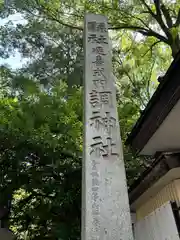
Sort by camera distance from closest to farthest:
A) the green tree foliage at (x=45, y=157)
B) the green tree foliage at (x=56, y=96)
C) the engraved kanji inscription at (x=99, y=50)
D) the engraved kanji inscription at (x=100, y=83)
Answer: the engraved kanji inscription at (x=100, y=83) < the engraved kanji inscription at (x=99, y=50) < the green tree foliage at (x=45, y=157) < the green tree foliage at (x=56, y=96)

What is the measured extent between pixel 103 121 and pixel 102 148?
470 mm

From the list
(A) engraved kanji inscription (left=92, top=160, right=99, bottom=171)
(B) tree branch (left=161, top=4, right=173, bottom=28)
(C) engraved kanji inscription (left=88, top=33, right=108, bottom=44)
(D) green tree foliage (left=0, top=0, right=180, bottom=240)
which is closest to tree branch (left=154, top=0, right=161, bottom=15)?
(D) green tree foliage (left=0, top=0, right=180, bottom=240)

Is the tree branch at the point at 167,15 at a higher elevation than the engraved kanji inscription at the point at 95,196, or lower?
higher

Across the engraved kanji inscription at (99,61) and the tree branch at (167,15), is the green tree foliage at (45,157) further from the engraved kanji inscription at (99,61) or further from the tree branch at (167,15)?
the tree branch at (167,15)

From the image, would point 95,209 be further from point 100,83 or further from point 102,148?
point 100,83

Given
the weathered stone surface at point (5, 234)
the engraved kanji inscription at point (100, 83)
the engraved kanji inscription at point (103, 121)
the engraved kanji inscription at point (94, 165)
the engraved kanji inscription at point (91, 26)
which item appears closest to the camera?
the engraved kanji inscription at point (94, 165)

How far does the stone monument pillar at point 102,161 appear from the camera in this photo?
281 centimetres

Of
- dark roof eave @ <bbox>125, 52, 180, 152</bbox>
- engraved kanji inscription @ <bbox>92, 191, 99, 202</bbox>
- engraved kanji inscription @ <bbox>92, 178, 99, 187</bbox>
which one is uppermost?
dark roof eave @ <bbox>125, 52, 180, 152</bbox>

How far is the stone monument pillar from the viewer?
281cm

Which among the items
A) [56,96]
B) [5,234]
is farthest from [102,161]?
[5,234]

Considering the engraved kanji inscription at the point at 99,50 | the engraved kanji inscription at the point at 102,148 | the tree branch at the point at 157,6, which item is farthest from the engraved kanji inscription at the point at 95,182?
the tree branch at the point at 157,6

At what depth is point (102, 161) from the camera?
3.28 metres

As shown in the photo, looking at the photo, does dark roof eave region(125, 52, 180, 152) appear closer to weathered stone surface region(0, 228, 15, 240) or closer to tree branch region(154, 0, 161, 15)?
weathered stone surface region(0, 228, 15, 240)

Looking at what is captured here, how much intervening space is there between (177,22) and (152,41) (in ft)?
3.99
